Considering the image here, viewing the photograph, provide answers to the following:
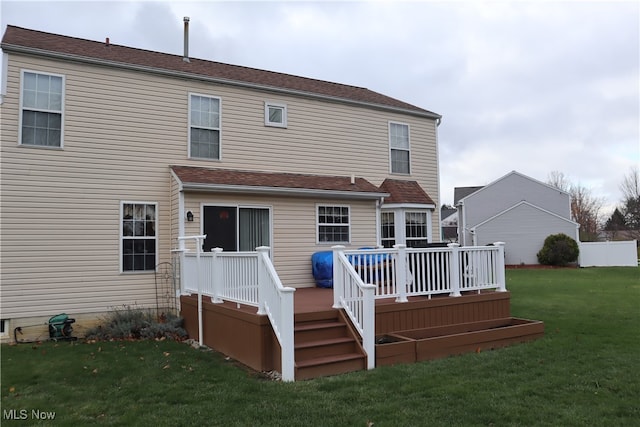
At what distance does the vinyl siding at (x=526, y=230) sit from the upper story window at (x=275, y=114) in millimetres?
18819

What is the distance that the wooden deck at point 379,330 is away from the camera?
19.6 ft

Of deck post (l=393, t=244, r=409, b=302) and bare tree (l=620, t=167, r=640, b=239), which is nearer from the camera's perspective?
deck post (l=393, t=244, r=409, b=302)

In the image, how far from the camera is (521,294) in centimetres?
1342

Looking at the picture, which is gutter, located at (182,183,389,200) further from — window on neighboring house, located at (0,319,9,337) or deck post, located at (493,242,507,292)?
window on neighboring house, located at (0,319,9,337)

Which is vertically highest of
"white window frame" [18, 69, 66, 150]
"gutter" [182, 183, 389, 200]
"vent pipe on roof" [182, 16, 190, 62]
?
"vent pipe on roof" [182, 16, 190, 62]

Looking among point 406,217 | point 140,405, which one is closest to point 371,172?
point 406,217

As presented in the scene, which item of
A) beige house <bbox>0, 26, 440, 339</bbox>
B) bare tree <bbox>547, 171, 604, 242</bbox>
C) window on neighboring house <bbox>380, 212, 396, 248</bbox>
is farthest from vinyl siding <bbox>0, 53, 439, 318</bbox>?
bare tree <bbox>547, 171, 604, 242</bbox>

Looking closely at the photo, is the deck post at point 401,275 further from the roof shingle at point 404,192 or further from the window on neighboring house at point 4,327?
the window on neighboring house at point 4,327

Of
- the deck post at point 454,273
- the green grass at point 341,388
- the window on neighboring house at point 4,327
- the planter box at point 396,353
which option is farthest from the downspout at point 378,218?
the window on neighboring house at point 4,327

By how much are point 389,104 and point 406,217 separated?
3325 mm

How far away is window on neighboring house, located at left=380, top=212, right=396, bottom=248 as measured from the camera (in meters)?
12.2

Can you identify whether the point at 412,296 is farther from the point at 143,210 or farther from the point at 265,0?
the point at 265,0

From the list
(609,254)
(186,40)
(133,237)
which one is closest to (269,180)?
(133,237)

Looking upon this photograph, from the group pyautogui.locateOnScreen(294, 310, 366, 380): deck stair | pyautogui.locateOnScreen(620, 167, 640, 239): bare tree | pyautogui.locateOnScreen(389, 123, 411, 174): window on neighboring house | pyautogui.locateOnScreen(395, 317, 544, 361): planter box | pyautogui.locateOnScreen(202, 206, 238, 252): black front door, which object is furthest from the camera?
pyautogui.locateOnScreen(620, 167, 640, 239): bare tree
